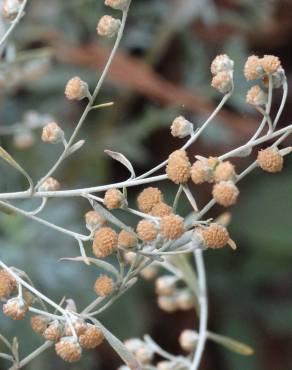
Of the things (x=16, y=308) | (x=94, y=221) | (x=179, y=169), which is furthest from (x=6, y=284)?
Result: (x=179, y=169)

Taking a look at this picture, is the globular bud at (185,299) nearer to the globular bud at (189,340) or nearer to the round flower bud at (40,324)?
the globular bud at (189,340)

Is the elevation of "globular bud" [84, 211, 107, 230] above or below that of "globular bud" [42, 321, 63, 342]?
above


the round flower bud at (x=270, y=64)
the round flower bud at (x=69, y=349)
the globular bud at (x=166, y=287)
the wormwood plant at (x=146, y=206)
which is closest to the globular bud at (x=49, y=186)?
the wormwood plant at (x=146, y=206)

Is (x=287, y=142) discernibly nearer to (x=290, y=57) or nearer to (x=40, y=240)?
(x=290, y=57)

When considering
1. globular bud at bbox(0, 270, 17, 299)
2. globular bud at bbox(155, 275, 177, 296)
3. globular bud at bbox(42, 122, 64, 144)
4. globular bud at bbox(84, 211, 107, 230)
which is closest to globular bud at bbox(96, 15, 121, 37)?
globular bud at bbox(42, 122, 64, 144)

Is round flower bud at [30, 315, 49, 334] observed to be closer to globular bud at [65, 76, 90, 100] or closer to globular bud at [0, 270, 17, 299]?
globular bud at [0, 270, 17, 299]
